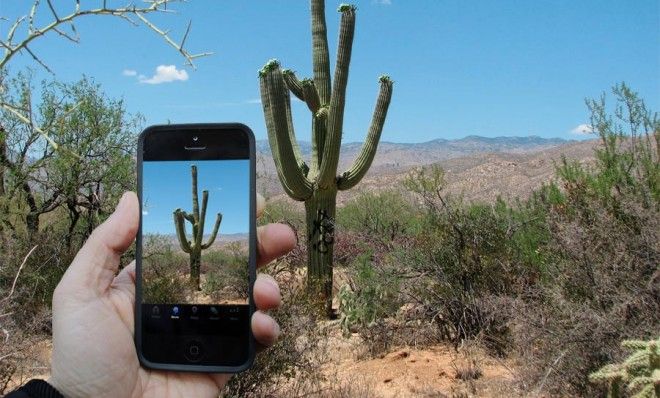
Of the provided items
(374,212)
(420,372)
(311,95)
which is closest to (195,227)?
(420,372)

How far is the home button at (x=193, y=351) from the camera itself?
225 centimetres

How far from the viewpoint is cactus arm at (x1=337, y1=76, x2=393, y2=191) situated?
1227 cm

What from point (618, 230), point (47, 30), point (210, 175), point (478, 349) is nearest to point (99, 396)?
point (210, 175)

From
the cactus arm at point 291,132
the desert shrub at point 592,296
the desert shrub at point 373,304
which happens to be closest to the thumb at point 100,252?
the desert shrub at point 592,296

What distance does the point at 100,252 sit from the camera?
2160mm

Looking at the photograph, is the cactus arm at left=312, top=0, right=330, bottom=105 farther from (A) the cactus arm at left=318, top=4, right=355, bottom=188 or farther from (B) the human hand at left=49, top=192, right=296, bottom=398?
(B) the human hand at left=49, top=192, right=296, bottom=398

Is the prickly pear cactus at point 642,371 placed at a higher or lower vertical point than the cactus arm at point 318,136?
lower

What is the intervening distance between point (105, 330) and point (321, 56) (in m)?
10.7

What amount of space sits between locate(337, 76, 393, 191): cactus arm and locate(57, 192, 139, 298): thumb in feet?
33.1

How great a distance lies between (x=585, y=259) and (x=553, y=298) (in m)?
0.43

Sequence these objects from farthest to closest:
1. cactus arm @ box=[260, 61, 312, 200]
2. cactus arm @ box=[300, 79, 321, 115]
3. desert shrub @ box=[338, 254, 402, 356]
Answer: cactus arm @ box=[300, 79, 321, 115]
cactus arm @ box=[260, 61, 312, 200]
desert shrub @ box=[338, 254, 402, 356]

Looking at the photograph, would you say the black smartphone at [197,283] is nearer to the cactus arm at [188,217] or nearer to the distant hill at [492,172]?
the cactus arm at [188,217]

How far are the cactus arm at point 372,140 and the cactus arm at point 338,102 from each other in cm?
35

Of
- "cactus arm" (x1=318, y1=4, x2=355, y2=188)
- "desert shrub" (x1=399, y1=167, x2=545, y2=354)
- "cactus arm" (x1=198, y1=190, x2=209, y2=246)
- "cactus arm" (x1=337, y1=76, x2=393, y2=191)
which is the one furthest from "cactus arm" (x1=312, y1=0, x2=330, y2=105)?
"cactus arm" (x1=198, y1=190, x2=209, y2=246)
